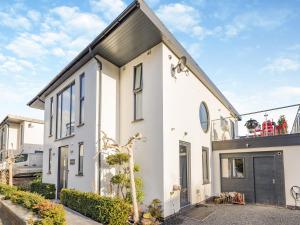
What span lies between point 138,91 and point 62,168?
599cm

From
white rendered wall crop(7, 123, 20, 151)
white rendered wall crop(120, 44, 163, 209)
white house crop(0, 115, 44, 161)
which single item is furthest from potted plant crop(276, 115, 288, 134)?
white rendered wall crop(7, 123, 20, 151)

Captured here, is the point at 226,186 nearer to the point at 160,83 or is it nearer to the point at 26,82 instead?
the point at 160,83

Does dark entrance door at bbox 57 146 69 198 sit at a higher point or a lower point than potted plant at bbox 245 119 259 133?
lower

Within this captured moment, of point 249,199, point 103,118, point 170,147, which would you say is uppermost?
point 103,118

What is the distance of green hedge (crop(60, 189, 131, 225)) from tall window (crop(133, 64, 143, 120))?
354 cm

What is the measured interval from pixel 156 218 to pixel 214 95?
969 centimetres

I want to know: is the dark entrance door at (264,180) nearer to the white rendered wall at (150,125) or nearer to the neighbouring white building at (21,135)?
the white rendered wall at (150,125)

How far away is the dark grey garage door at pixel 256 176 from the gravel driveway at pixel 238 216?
0.76m

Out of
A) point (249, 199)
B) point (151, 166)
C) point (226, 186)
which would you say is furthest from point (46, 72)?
point (249, 199)

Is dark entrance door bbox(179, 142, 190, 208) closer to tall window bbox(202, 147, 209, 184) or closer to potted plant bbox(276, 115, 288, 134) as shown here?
tall window bbox(202, 147, 209, 184)

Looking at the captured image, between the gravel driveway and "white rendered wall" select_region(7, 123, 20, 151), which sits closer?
the gravel driveway

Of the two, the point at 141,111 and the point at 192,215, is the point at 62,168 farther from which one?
the point at 192,215

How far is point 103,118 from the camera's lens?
10047mm

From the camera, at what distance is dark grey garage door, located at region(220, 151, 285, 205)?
36.7ft
